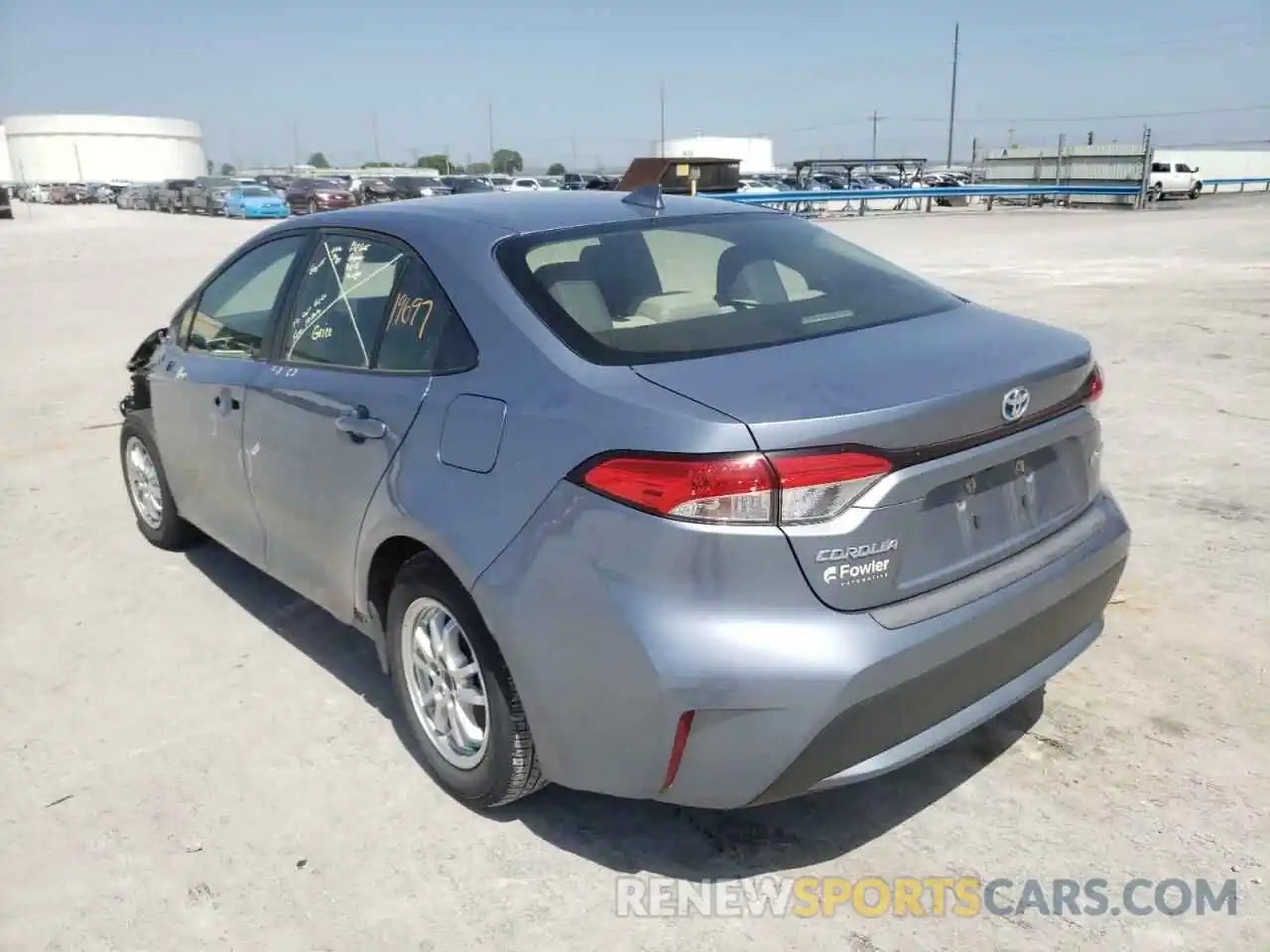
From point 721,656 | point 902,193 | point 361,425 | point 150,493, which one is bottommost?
point 150,493

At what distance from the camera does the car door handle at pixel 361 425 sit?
3.01 m

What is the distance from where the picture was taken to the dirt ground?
2.53 m

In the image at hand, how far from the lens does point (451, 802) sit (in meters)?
3.02

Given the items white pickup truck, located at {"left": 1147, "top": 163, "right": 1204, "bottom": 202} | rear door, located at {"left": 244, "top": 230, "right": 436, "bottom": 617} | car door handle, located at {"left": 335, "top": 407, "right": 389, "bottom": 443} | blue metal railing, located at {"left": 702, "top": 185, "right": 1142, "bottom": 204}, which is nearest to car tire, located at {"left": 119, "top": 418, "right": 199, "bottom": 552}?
rear door, located at {"left": 244, "top": 230, "right": 436, "bottom": 617}

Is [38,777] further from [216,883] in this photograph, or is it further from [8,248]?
[8,248]

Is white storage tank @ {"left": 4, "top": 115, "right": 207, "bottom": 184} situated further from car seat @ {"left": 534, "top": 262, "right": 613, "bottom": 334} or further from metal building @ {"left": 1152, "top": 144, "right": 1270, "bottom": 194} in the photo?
car seat @ {"left": 534, "top": 262, "right": 613, "bottom": 334}

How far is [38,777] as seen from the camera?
3207 mm

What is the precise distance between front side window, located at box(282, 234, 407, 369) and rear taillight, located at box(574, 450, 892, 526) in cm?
137

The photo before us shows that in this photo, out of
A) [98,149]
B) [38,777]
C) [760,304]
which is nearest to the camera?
[760,304]

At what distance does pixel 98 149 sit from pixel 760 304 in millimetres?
147080

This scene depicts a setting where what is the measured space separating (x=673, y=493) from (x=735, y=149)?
10716 centimetres

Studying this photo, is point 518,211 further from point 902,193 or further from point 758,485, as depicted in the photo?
point 902,193

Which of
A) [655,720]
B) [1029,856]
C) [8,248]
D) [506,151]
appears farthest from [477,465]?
[506,151]
